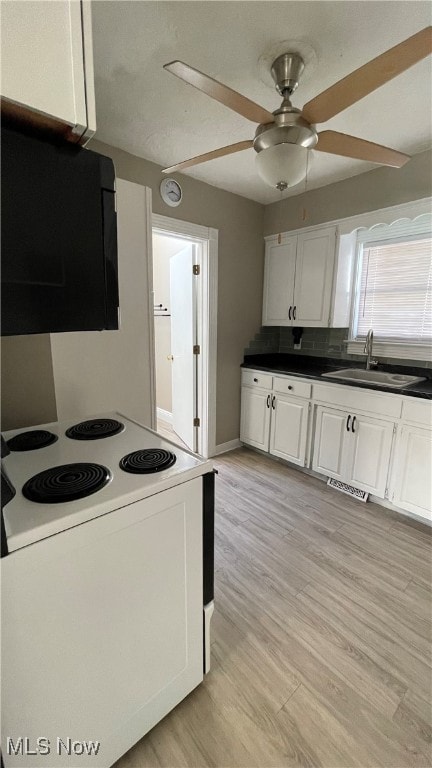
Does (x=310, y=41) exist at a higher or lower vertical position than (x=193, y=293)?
higher

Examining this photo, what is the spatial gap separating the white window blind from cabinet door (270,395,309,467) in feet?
2.91

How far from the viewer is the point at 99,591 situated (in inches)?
32.3

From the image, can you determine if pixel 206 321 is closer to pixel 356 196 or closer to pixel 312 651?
pixel 356 196

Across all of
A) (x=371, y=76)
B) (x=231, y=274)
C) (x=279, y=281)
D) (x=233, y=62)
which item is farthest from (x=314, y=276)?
(x=371, y=76)

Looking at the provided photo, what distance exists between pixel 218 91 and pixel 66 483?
1477 millimetres

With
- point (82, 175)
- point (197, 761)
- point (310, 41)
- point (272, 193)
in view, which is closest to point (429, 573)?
point (197, 761)

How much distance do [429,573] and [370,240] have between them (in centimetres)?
256

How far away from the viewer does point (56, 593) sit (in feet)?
2.44

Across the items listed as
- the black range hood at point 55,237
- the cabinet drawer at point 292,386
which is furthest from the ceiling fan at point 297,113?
the cabinet drawer at point 292,386

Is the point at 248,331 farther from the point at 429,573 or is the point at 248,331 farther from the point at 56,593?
the point at 56,593

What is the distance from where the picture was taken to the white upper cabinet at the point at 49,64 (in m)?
0.54

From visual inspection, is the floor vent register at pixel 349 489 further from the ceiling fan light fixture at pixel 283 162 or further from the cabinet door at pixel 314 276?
the ceiling fan light fixture at pixel 283 162

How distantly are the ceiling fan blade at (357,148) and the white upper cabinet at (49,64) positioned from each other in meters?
1.18

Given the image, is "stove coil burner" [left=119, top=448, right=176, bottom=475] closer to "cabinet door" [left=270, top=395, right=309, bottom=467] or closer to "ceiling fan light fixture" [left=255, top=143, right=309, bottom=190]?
"ceiling fan light fixture" [left=255, top=143, right=309, bottom=190]
